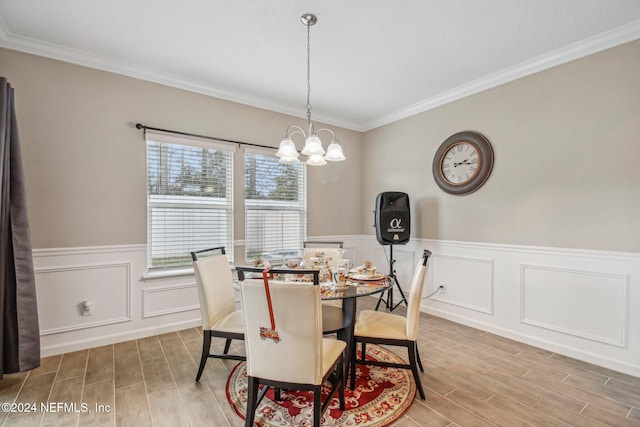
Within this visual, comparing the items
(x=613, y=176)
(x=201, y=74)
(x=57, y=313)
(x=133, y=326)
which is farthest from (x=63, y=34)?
(x=613, y=176)

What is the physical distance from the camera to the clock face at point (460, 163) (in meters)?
3.41

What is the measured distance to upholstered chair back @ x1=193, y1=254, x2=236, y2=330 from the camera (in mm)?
2283

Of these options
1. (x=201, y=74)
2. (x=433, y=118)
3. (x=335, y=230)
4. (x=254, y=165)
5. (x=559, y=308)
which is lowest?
(x=559, y=308)

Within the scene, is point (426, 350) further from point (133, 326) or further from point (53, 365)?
point (53, 365)

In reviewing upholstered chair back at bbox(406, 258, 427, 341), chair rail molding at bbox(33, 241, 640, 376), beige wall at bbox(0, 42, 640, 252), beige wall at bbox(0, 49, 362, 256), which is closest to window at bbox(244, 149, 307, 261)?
beige wall at bbox(0, 42, 640, 252)

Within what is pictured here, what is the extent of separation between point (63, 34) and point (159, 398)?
2.93 m

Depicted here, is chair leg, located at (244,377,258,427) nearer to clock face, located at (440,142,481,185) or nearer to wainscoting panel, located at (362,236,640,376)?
wainscoting panel, located at (362,236,640,376)

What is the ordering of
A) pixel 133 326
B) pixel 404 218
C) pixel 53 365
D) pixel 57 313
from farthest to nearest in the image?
pixel 404 218 < pixel 133 326 < pixel 57 313 < pixel 53 365

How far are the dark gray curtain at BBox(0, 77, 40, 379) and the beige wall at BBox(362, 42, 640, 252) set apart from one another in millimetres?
3956

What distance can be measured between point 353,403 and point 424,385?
0.59m

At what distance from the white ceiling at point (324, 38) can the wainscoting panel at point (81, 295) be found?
75.2 inches

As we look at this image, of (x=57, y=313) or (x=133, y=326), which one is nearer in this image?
(x=57, y=313)

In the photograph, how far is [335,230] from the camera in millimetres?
4609

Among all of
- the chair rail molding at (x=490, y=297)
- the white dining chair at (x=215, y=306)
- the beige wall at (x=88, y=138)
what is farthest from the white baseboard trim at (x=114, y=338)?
the white dining chair at (x=215, y=306)
